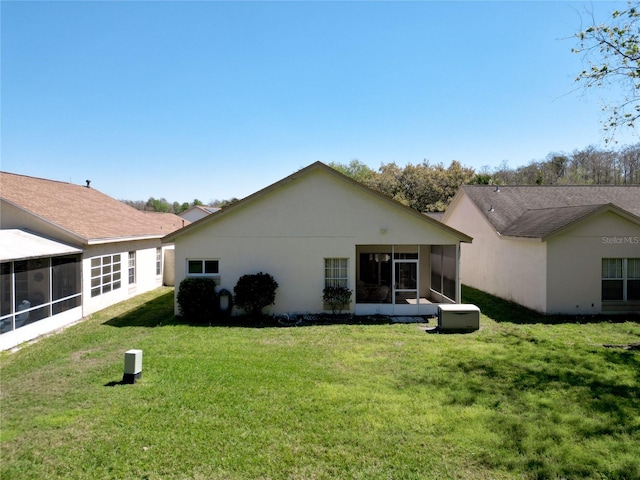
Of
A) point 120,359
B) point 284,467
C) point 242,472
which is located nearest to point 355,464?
point 284,467

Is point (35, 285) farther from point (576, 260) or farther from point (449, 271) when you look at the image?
point (576, 260)

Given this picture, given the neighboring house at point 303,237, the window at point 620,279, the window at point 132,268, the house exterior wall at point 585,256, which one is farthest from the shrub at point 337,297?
the window at point 132,268

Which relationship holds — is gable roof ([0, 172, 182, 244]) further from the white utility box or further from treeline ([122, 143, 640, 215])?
treeline ([122, 143, 640, 215])

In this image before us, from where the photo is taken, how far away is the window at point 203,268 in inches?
553

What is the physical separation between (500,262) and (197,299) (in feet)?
45.5

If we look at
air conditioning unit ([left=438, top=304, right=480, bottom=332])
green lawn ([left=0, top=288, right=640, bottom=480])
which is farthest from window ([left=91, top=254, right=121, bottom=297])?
air conditioning unit ([left=438, top=304, right=480, bottom=332])

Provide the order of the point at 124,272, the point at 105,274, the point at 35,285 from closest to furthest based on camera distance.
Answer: the point at 35,285, the point at 105,274, the point at 124,272

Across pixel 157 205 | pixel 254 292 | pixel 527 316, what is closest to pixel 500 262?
pixel 527 316

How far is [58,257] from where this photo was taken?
493 inches

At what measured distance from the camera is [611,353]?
380 inches

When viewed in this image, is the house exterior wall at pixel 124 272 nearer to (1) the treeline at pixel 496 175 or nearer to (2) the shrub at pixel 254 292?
(2) the shrub at pixel 254 292

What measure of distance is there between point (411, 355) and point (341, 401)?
326 centimetres

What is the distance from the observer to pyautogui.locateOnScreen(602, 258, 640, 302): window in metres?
14.5

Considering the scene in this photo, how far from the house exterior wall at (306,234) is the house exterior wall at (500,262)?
3910mm
